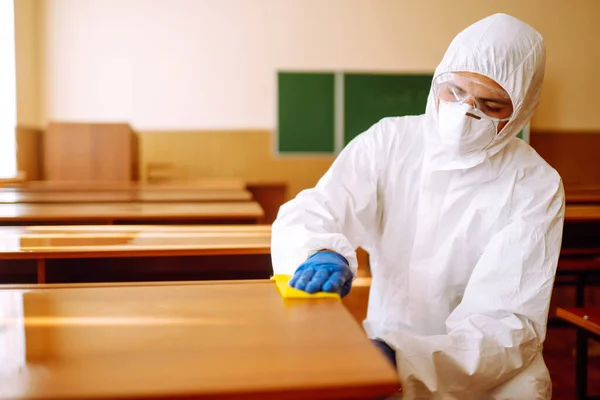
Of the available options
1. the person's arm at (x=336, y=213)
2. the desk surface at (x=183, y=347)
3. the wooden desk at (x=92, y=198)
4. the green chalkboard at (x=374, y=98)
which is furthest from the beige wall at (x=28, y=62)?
the desk surface at (x=183, y=347)

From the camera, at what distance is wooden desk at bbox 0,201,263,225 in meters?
2.56

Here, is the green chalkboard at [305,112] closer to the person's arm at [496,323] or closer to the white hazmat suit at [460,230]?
the white hazmat suit at [460,230]

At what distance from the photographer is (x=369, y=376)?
71 cm

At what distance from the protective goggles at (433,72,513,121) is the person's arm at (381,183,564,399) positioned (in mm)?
246

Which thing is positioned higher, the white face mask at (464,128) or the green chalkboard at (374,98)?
the green chalkboard at (374,98)

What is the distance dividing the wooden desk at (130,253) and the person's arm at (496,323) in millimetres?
864

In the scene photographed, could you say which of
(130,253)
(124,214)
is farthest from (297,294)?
(124,214)

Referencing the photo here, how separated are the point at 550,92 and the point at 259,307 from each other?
252 inches

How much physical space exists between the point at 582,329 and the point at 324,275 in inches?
44.3

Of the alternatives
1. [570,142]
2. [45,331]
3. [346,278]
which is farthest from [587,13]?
[45,331]

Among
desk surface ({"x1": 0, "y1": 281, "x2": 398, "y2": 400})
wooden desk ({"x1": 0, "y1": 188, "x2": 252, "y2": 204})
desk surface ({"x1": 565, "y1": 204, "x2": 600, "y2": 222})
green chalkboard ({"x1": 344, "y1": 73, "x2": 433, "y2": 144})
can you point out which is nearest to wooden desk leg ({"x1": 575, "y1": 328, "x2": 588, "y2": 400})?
desk surface ({"x1": 0, "y1": 281, "x2": 398, "y2": 400})

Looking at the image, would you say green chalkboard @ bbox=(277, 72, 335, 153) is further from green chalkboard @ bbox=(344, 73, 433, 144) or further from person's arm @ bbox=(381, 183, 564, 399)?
person's arm @ bbox=(381, 183, 564, 399)

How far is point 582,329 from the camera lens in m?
1.77

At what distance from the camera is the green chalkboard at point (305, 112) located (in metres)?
6.23
